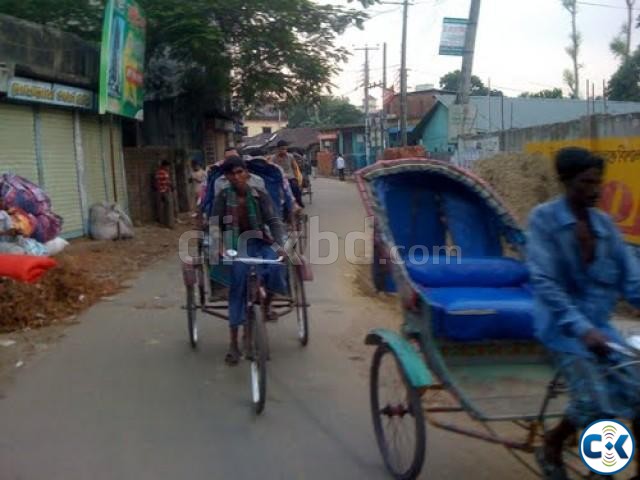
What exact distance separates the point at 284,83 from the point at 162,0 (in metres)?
4.13

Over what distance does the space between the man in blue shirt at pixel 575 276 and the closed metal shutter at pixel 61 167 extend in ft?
37.8

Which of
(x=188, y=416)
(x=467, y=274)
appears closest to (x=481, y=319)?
(x=467, y=274)

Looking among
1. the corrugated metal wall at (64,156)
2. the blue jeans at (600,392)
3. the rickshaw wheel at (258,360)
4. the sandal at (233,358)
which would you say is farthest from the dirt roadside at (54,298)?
the blue jeans at (600,392)

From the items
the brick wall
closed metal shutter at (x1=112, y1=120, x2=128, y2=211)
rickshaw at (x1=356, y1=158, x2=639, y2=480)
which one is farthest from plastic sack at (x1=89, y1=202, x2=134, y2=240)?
rickshaw at (x1=356, y1=158, x2=639, y2=480)

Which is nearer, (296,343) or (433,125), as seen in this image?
(296,343)

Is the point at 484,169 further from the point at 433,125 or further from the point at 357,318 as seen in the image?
the point at 433,125

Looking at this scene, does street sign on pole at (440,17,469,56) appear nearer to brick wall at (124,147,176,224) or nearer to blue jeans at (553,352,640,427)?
brick wall at (124,147,176,224)

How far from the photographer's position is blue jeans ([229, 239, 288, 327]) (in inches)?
233

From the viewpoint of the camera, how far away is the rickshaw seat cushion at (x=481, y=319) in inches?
153

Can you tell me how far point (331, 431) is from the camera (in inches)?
195

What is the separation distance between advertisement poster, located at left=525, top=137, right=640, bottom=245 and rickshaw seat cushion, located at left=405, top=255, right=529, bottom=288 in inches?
164

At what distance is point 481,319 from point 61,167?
1166 cm

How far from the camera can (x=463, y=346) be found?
404cm

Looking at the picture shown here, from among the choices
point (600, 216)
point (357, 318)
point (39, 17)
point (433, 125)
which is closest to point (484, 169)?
point (357, 318)
